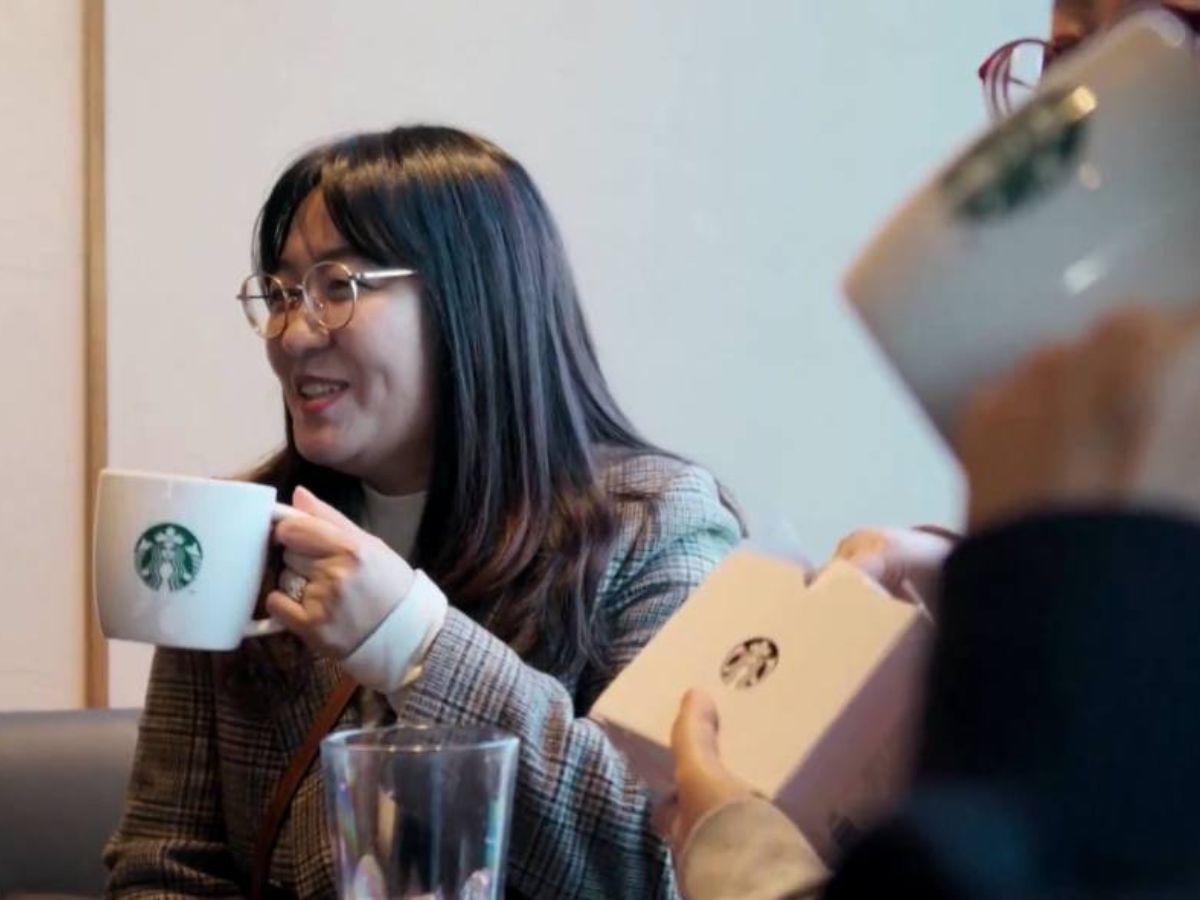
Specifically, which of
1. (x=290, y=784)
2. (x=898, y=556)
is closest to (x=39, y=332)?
(x=290, y=784)

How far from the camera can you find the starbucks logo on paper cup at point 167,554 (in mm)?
890

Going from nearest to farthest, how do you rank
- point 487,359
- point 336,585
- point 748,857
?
point 748,857, point 336,585, point 487,359

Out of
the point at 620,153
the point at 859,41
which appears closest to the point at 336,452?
the point at 620,153

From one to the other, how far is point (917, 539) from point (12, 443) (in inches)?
52.9

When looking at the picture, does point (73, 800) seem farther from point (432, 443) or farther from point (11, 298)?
point (11, 298)

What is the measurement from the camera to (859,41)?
1922 mm

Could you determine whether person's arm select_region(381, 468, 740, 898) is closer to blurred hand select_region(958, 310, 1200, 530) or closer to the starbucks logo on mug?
the starbucks logo on mug

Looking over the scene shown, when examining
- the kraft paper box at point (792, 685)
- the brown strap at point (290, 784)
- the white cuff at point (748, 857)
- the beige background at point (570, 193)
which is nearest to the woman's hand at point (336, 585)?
the brown strap at point (290, 784)

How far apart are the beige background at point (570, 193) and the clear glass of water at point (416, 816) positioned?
3.69ft

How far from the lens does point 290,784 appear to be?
106cm

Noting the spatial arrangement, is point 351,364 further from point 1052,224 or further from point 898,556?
point 1052,224

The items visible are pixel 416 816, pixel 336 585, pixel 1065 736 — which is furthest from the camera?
pixel 336 585

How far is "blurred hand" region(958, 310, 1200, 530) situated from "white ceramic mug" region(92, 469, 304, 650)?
1.98 ft

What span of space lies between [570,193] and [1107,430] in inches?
60.7
